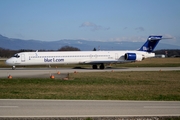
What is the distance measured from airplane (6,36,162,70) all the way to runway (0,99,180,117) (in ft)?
93.2

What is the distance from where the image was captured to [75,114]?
31.7 feet

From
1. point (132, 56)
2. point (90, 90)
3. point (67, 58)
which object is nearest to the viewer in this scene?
point (90, 90)

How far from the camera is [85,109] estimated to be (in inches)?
416

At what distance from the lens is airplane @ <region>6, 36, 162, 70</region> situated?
39531 millimetres

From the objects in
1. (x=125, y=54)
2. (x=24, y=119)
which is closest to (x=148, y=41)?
(x=125, y=54)

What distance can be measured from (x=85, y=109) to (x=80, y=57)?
1217 inches

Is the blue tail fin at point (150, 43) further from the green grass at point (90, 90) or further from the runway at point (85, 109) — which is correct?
the runway at point (85, 109)

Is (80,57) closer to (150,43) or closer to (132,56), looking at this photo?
(132,56)

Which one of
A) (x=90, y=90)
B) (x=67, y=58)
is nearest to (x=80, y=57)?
(x=67, y=58)

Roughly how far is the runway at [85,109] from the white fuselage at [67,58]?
1118 inches

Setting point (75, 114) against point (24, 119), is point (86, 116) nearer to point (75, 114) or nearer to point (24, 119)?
point (75, 114)

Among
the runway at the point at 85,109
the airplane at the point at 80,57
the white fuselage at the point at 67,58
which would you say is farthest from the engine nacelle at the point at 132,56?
the runway at the point at 85,109

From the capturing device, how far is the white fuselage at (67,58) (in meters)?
39.4

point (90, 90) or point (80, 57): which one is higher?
point (80, 57)
